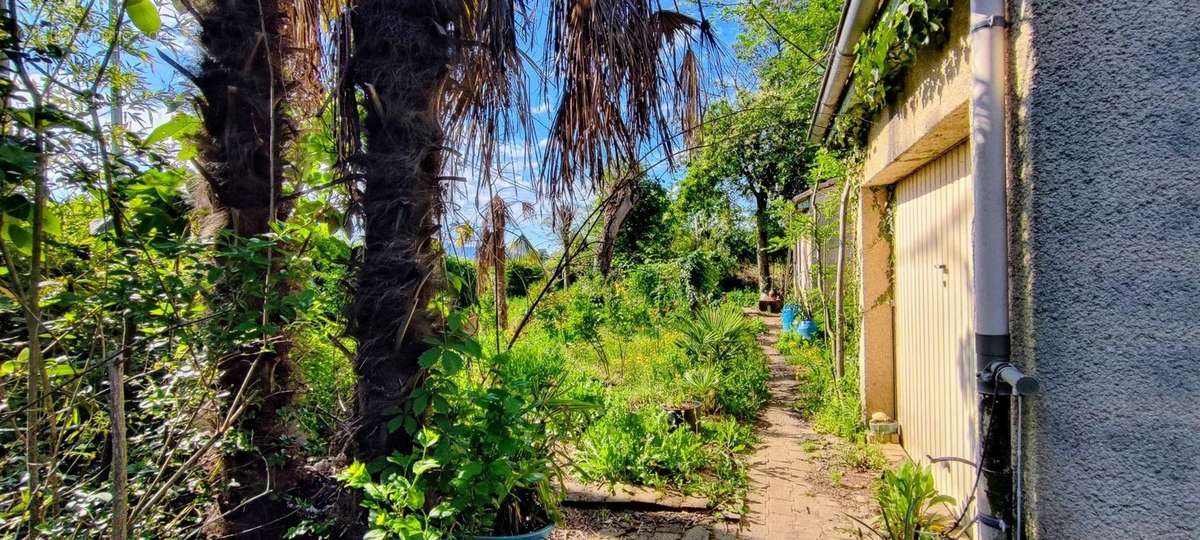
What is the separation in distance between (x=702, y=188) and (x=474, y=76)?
1502cm

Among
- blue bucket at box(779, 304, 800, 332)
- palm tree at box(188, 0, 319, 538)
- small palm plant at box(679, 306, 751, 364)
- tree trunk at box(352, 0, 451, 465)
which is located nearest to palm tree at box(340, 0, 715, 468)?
tree trunk at box(352, 0, 451, 465)

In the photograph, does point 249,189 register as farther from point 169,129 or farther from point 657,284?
point 657,284

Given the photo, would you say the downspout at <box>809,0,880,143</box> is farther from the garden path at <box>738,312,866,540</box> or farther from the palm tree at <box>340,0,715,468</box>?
the garden path at <box>738,312,866,540</box>

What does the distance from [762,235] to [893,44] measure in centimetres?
1337

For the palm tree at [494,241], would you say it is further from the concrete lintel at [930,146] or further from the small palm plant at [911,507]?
the small palm plant at [911,507]

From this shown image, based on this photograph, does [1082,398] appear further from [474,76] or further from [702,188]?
[702,188]

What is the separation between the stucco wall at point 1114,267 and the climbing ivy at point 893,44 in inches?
44.8

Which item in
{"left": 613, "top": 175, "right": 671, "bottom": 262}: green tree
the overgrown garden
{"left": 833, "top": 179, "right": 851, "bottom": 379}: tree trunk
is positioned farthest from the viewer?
{"left": 613, "top": 175, "right": 671, "bottom": 262}: green tree

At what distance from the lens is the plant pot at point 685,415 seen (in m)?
4.75

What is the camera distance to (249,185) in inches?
91.4

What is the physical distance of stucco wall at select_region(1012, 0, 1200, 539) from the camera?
1433 millimetres

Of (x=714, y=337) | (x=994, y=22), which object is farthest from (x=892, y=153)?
(x=714, y=337)

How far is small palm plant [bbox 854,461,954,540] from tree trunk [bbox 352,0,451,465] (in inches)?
102

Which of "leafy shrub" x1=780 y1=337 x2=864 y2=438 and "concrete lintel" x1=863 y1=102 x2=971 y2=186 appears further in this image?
"leafy shrub" x1=780 y1=337 x2=864 y2=438
